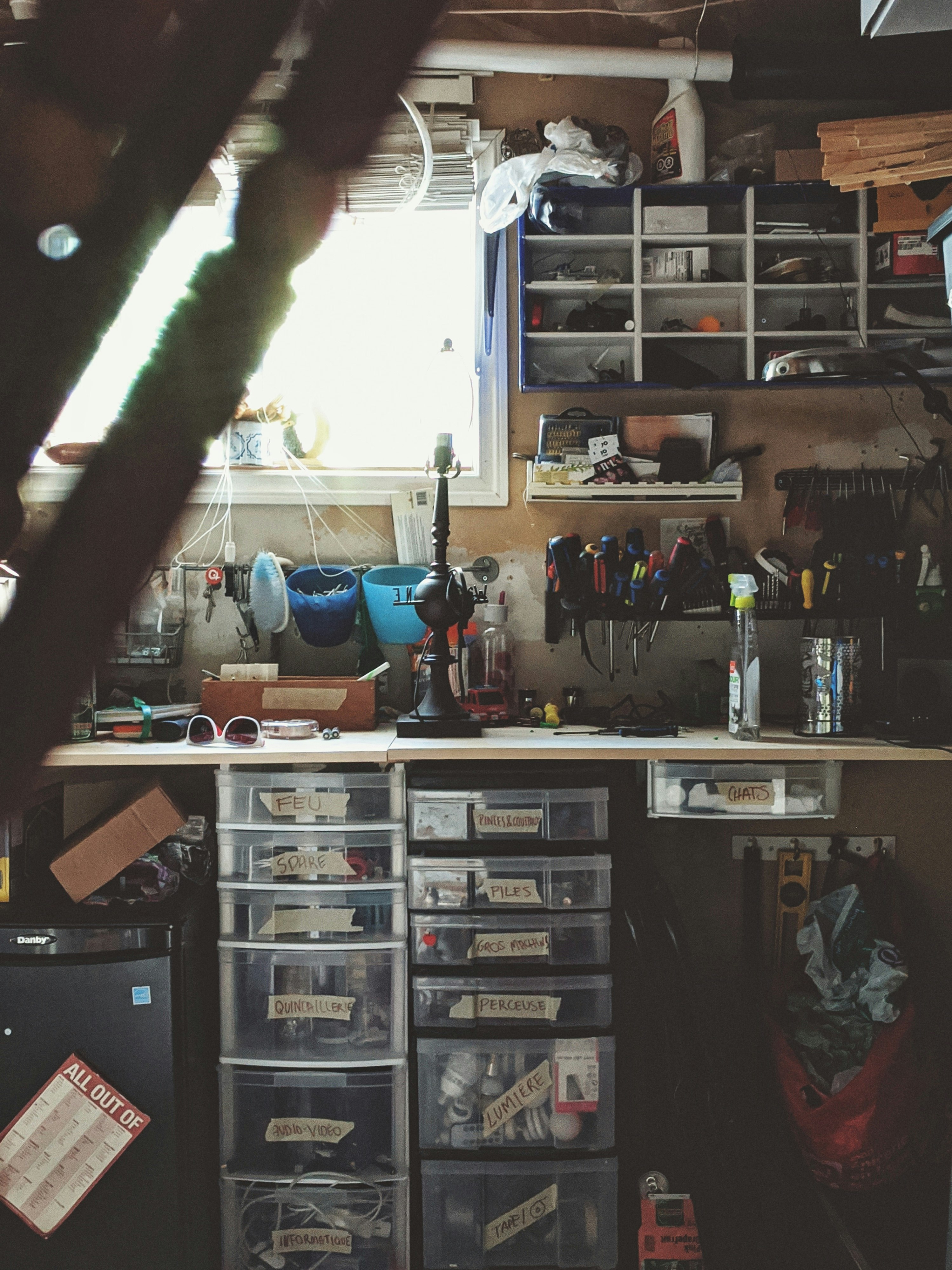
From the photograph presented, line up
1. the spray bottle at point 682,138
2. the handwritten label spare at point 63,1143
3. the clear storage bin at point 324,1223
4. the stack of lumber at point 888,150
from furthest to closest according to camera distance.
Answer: the spray bottle at point 682,138
the stack of lumber at point 888,150
the clear storage bin at point 324,1223
the handwritten label spare at point 63,1143

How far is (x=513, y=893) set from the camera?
6.02 feet

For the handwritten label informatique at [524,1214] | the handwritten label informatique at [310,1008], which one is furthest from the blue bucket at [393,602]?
the handwritten label informatique at [524,1214]

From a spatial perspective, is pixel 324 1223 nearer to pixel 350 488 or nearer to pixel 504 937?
pixel 504 937

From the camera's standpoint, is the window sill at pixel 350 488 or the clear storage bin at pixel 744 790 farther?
the window sill at pixel 350 488

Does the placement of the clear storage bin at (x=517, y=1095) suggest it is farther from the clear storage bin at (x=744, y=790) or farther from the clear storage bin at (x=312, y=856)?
the clear storage bin at (x=744, y=790)

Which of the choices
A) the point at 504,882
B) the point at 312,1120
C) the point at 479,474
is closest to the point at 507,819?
the point at 504,882

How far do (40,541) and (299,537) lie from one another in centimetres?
235

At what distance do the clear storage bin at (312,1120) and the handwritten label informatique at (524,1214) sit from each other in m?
0.25

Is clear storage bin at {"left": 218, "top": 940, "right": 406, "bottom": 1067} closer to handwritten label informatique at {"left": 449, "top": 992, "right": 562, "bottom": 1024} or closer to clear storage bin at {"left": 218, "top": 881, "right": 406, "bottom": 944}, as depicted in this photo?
clear storage bin at {"left": 218, "top": 881, "right": 406, "bottom": 944}

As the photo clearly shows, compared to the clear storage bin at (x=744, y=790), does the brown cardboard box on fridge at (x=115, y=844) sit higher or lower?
lower

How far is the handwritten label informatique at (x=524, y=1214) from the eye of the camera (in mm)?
1798

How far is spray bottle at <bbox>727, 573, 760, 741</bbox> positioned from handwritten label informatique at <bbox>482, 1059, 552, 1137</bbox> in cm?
82

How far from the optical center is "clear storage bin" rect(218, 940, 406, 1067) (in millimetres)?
1822

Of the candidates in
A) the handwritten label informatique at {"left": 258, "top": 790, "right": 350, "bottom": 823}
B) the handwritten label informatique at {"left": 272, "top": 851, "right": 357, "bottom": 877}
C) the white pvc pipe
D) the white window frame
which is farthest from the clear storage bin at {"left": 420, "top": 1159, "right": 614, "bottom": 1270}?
the white pvc pipe
